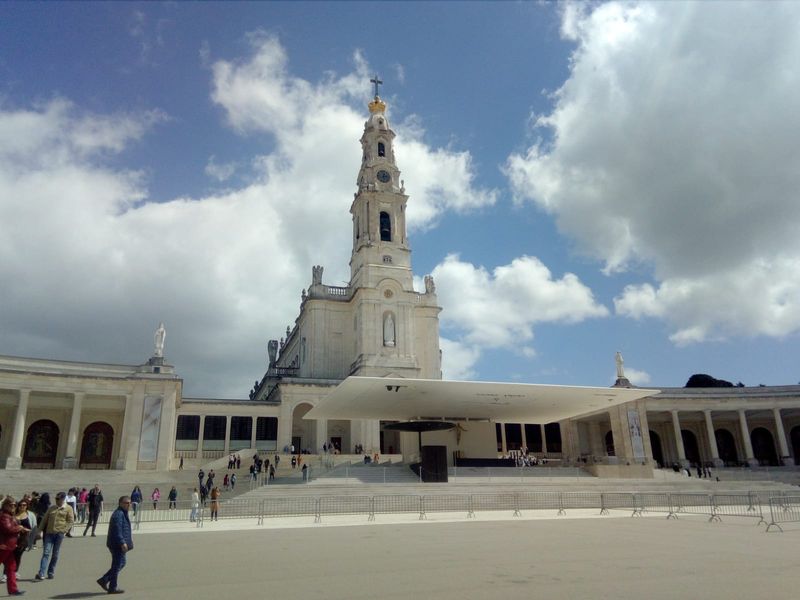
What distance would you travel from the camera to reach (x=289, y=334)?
2849 inches

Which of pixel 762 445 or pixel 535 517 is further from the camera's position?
pixel 762 445

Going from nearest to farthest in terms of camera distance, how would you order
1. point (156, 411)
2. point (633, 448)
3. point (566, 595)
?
point (566, 595) < point (156, 411) < point (633, 448)

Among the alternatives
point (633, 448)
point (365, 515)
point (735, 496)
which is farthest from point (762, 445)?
point (365, 515)

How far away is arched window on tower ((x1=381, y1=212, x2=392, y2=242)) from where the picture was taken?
57.0 meters

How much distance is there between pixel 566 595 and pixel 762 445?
6095 centimetres

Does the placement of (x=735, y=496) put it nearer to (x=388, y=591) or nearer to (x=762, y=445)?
(x=388, y=591)

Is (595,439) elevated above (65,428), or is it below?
below

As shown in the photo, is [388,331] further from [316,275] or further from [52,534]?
[52,534]

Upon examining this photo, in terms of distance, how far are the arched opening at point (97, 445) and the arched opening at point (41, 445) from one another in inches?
79.3

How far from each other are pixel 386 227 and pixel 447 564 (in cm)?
4873

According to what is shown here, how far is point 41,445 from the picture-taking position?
43.3 metres

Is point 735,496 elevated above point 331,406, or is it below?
below

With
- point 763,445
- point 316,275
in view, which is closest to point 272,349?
point 316,275

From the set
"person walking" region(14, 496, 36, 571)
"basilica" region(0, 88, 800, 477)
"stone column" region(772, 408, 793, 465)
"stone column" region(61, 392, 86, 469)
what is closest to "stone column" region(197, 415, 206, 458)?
"basilica" region(0, 88, 800, 477)
